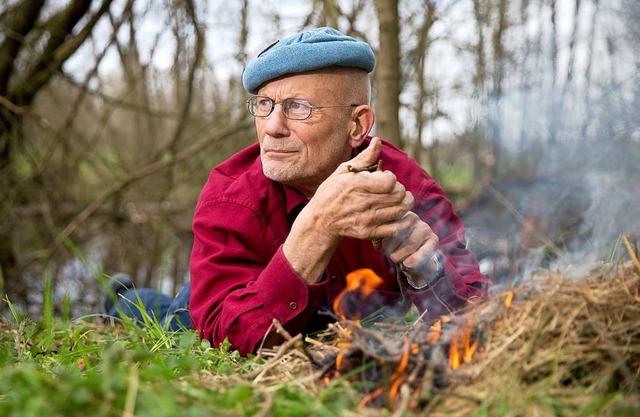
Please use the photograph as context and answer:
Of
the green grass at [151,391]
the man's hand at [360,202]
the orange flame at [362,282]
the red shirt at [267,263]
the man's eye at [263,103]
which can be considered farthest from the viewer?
the man's eye at [263,103]

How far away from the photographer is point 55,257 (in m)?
7.52

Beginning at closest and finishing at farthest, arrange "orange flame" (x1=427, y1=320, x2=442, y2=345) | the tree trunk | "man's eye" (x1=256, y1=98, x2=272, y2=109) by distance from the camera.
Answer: "orange flame" (x1=427, y1=320, x2=442, y2=345)
"man's eye" (x1=256, y1=98, x2=272, y2=109)
the tree trunk

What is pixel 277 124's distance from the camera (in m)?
2.89

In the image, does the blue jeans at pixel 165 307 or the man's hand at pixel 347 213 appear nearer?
the man's hand at pixel 347 213

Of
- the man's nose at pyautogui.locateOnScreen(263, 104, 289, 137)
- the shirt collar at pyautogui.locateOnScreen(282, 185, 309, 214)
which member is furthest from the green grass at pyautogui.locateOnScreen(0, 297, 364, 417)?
the man's nose at pyautogui.locateOnScreen(263, 104, 289, 137)

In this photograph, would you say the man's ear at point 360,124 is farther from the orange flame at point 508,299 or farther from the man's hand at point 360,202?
the orange flame at point 508,299

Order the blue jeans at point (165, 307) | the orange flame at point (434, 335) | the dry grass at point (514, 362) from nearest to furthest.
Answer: the dry grass at point (514, 362)
the orange flame at point (434, 335)
the blue jeans at point (165, 307)

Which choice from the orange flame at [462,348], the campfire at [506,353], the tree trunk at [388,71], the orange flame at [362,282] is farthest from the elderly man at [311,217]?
the tree trunk at [388,71]

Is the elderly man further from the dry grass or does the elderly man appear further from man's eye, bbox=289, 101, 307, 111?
the dry grass

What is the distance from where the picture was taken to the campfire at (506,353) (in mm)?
1781

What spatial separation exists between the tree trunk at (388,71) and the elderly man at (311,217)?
158 centimetres

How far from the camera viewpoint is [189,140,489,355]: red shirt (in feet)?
8.41

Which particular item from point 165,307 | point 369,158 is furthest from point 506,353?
point 165,307

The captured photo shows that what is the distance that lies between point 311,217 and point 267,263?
609 millimetres
